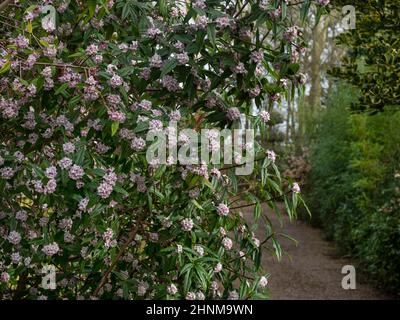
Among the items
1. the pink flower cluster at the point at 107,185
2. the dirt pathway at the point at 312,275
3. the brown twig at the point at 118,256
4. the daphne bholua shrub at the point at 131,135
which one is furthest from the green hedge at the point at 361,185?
the pink flower cluster at the point at 107,185

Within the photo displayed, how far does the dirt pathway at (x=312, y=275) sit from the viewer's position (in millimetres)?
6012

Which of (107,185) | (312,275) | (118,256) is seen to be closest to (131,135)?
(107,185)

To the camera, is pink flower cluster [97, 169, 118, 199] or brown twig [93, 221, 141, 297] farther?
brown twig [93, 221, 141, 297]

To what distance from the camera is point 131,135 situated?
83.4 inches

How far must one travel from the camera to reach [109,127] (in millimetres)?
2115

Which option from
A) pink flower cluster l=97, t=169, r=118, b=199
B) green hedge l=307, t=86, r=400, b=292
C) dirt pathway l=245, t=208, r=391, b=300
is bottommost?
dirt pathway l=245, t=208, r=391, b=300

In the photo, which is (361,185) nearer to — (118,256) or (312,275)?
(312,275)

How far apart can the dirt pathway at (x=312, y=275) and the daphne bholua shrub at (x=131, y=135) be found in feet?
11.9

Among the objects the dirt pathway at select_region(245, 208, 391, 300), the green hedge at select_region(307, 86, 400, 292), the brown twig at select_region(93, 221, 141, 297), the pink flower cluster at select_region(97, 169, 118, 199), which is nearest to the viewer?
the pink flower cluster at select_region(97, 169, 118, 199)

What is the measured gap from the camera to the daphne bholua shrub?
2.13m

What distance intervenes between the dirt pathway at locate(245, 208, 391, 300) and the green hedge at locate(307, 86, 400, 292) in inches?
8.9

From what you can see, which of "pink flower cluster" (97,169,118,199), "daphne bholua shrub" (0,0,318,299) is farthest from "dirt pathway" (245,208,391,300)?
"pink flower cluster" (97,169,118,199)

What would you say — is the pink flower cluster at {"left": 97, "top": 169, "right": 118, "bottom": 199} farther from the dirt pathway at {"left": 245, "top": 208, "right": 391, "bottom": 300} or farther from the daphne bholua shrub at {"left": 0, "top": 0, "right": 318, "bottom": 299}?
the dirt pathway at {"left": 245, "top": 208, "right": 391, "bottom": 300}

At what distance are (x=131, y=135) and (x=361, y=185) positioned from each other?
533cm
